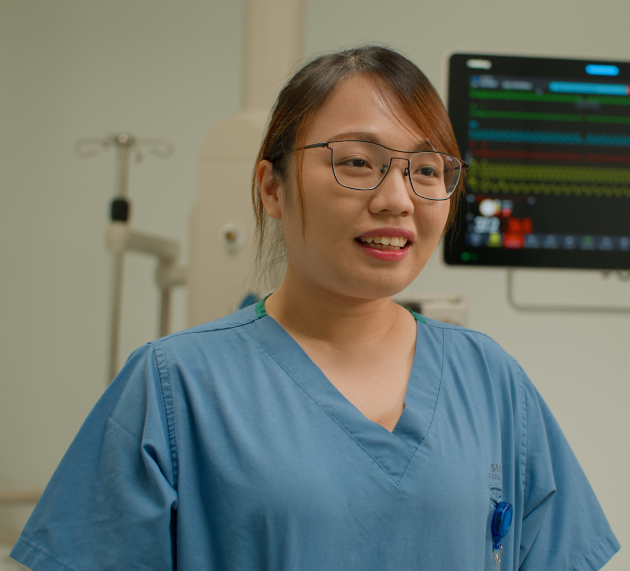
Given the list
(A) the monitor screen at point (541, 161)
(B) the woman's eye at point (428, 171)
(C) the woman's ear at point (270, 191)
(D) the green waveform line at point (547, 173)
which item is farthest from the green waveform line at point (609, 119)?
(C) the woman's ear at point (270, 191)

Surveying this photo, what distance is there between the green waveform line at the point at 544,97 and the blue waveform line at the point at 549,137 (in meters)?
0.07

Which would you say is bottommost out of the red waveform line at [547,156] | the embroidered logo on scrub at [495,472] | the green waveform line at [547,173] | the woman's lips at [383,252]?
the embroidered logo on scrub at [495,472]

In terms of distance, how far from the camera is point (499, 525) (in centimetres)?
75

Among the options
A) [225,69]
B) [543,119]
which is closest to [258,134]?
[543,119]

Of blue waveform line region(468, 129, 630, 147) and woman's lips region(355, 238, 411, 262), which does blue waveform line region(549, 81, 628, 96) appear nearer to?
blue waveform line region(468, 129, 630, 147)

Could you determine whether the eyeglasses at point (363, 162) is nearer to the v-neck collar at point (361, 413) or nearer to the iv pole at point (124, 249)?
the v-neck collar at point (361, 413)

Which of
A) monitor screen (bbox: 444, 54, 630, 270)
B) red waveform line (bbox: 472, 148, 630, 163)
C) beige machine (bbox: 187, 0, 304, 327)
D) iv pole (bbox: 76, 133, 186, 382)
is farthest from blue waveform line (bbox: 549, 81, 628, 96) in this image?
iv pole (bbox: 76, 133, 186, 382)

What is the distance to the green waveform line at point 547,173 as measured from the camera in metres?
1.35

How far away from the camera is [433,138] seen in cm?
78

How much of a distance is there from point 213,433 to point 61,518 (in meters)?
0.20

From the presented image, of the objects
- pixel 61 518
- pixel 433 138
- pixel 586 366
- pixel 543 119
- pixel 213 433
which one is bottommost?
pixel 586 366

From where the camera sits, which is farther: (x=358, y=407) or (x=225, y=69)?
(x=225, y=69)

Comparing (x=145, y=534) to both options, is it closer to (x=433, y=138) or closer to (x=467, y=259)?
(x=433, y=138)

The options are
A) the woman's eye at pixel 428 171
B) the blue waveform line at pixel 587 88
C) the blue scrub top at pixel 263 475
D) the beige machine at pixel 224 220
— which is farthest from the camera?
the blue waveform line at pixel 587 88
